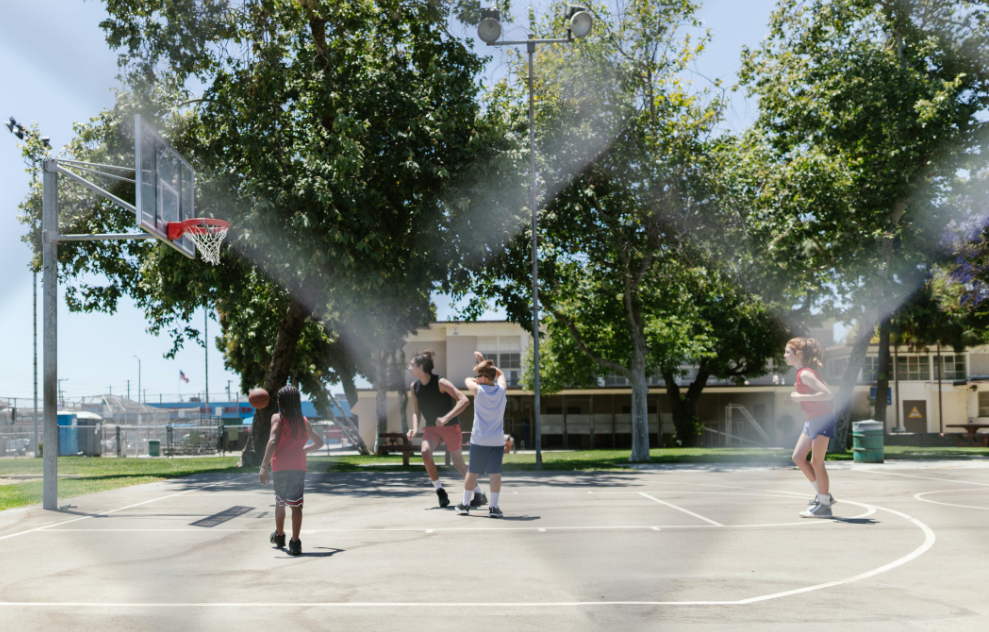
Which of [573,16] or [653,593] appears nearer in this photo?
[653,593]

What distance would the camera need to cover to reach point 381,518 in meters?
11.0

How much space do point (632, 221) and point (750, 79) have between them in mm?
8023

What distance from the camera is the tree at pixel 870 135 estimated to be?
26594 mm

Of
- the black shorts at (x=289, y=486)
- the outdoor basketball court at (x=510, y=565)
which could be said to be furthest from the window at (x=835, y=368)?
the black shorts at (x=289, y=486)

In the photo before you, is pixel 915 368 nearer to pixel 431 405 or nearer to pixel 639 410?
pixel 639 410

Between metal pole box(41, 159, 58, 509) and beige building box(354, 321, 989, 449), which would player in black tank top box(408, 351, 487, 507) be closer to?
metal pole box(41, 159, 58, 509)

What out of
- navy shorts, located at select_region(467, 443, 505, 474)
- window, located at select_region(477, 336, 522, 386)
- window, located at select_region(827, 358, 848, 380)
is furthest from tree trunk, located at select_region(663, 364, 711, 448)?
navy shorts, located at select_region(467, 443, 505, 474)

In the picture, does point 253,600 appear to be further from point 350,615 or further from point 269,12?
point 269,12

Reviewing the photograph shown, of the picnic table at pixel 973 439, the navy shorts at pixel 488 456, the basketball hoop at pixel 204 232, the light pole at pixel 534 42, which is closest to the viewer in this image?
the navy shorts at pixel 488 456

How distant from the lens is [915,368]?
62.1 metres

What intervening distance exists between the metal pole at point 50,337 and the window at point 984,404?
203 feet

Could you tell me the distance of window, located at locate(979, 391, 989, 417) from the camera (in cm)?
6106

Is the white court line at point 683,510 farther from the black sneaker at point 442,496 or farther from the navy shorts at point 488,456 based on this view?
the black sneaker at point 442,496

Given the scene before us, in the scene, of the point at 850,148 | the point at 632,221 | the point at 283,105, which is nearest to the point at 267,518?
the point at 283,105
